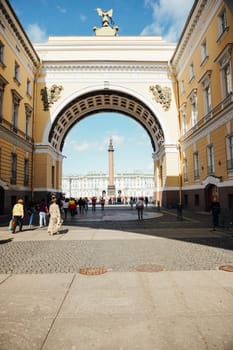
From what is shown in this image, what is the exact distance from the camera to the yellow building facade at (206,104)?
17859 millimetres

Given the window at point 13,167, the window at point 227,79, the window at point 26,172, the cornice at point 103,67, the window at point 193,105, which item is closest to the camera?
the window at point 227,79

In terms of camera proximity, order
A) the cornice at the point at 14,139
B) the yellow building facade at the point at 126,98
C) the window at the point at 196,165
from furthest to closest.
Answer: the window at the point at 196,165
the cornice at the point at 14,139
the yellow building facade at the point at 126,98

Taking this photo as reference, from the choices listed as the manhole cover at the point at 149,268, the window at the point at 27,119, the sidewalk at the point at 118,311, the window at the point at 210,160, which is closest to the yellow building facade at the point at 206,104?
the window at the point at 210,160

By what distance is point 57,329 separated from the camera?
3354 millimetres

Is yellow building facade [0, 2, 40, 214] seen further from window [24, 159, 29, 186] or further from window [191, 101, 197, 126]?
window [191, 101, 197, 126]

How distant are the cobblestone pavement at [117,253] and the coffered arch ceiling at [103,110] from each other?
877 inches

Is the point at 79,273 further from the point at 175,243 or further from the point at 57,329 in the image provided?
the point at 175,243

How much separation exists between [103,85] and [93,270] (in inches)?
1100

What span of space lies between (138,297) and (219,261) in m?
3.33

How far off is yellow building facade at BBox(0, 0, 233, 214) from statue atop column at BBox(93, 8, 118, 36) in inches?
111

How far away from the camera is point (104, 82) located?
30.9m

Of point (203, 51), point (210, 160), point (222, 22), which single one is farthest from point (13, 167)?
point (222, 22)

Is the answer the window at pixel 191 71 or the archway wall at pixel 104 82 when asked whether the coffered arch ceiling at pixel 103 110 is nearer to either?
the archway wall at pixel 104 82

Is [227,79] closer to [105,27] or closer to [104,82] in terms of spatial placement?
[104,82]
